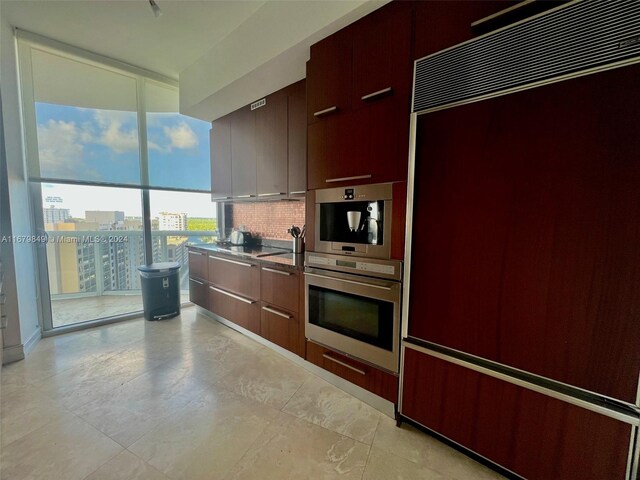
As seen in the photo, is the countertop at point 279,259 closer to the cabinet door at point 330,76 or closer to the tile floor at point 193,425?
the tile floor at point 193,425

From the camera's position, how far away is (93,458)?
1309mm

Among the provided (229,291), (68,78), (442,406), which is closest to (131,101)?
(68,78)

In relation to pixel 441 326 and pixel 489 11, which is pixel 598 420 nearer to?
pixel 441 326

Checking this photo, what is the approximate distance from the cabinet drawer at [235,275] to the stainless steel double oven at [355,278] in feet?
2.37

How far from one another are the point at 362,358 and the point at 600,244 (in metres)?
1.34

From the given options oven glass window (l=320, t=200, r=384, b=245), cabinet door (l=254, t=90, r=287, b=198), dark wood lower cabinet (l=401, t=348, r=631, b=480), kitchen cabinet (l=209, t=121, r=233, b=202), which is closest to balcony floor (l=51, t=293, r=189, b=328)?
kitchen cabinet (l=209, t=121, r=233, b=202)

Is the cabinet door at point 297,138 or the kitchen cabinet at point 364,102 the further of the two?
the cabinet door at point 297,138

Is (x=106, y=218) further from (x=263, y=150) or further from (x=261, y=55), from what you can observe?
(x=261, y=55)

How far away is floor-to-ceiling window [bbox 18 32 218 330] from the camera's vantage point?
101 inches

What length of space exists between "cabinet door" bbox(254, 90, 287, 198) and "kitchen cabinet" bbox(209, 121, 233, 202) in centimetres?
59

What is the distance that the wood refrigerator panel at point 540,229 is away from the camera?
2.99 ft

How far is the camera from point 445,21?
1273 mm

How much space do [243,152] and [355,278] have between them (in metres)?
2.16

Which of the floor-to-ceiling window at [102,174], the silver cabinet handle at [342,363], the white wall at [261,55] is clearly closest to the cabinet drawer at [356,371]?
the silver cabinet handle at [342,363]
